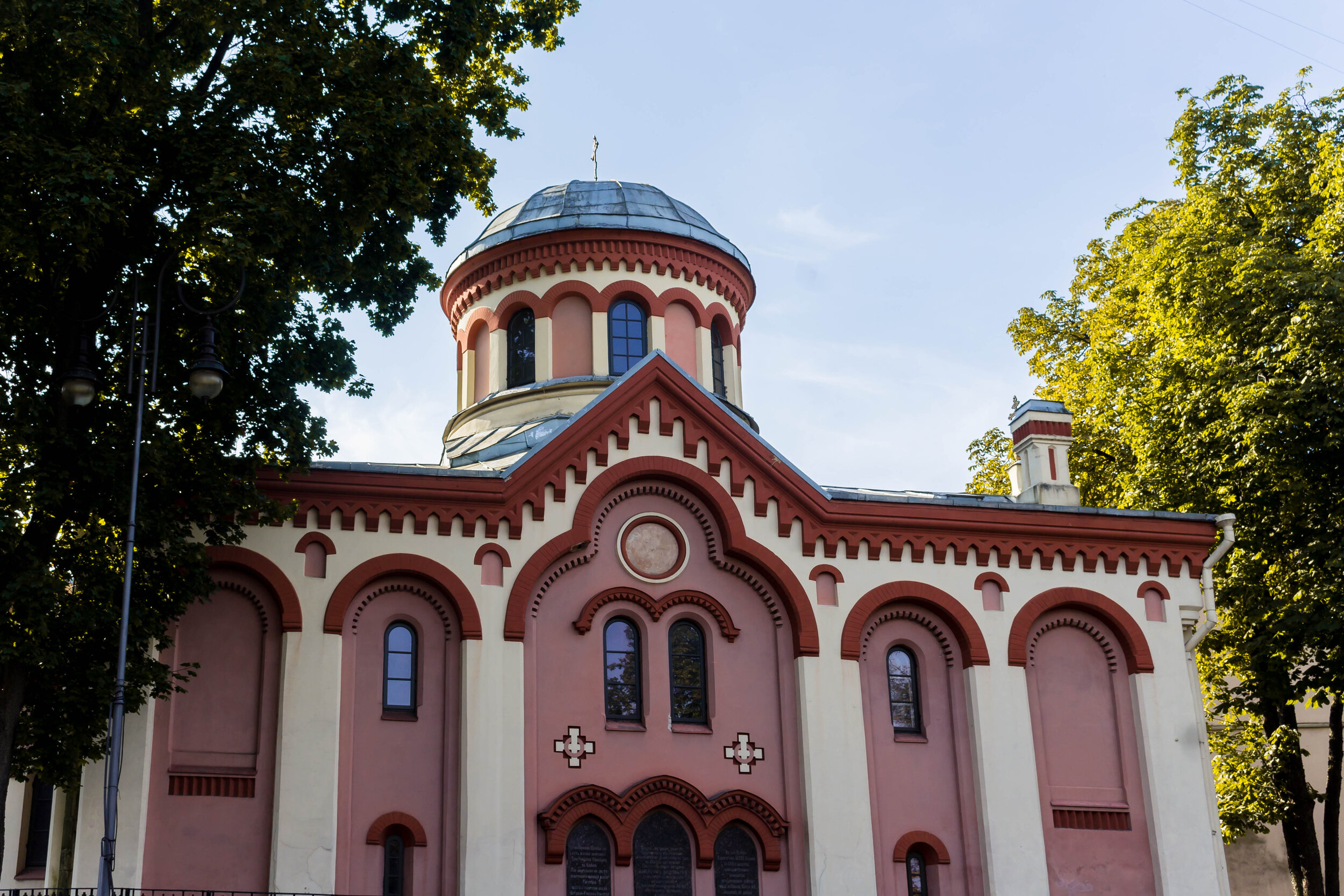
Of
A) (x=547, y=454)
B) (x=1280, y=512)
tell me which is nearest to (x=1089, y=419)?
(x=1280, y=512)

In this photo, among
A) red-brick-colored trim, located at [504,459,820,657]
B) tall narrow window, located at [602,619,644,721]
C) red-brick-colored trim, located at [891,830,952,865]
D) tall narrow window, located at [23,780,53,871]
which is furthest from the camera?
tall narrow window, located at [23,780,53,871]

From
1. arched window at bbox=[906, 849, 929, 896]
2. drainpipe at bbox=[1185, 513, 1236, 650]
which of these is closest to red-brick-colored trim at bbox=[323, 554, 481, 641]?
arched window at bbox=[906, 849, 929, 896]

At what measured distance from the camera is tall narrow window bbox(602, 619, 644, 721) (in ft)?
66.1

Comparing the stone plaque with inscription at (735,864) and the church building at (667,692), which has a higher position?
the church building at (667,692)

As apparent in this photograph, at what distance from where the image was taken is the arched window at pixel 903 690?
21297 millimetres

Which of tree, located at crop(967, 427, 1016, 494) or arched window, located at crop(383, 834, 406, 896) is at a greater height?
tree, located at crop(967, 427, 1016, 494)

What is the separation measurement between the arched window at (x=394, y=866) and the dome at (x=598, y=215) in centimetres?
1244

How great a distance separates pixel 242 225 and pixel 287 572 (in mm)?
5300

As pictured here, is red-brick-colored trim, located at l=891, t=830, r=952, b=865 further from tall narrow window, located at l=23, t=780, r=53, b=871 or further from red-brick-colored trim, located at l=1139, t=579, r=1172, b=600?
tall narrow window, located at l=23, t=780, r=53, b=871

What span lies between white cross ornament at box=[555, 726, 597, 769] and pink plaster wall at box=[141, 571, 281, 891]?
3839mm

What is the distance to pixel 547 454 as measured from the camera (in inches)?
807

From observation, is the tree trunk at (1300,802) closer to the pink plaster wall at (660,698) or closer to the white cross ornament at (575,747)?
the pink plaster wall at (660,698)

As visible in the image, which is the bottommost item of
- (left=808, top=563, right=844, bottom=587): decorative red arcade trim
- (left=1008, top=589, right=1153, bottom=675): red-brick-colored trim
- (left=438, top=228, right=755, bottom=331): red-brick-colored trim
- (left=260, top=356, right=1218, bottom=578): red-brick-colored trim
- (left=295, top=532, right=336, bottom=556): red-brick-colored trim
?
(left=1008, top=589, right=1153, bottom=675): red-brick-colored trim

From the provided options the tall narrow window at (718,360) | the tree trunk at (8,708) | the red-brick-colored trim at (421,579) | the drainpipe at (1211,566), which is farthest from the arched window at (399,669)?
the drainpipe at (1211,566)
